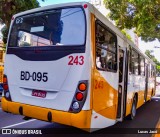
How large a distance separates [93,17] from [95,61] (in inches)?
36.4

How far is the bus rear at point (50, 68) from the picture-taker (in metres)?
5.23

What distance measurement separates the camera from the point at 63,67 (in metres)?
5.44

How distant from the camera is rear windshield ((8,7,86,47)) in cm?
553

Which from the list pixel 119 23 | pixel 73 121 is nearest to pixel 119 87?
pixel 73 121

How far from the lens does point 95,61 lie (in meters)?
5.51

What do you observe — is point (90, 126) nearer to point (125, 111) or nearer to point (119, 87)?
point (119, 87)

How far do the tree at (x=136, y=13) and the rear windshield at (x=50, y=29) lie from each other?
29.7 ft

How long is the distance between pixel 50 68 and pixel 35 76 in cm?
45

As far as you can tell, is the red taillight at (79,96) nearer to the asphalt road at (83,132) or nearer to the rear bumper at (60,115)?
the rear bumper at (60,115)

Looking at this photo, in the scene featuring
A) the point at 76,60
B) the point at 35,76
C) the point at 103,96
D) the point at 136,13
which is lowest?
the point at 103,96

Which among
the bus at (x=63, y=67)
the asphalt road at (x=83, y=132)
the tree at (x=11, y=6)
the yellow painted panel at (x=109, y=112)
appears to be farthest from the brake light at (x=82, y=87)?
the tree at (x=11, y=6)

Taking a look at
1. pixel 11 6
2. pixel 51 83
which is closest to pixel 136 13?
pixel 11 6

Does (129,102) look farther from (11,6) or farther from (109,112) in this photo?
(11,6)

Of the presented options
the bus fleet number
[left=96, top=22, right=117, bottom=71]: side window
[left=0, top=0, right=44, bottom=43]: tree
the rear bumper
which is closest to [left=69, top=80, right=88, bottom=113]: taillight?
the rear bumper
